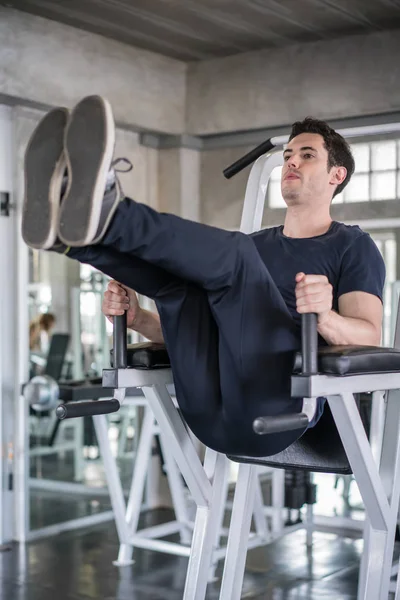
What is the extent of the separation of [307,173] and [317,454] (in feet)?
2.65

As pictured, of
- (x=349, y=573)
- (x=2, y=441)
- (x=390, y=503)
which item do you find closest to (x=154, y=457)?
(x=2, y=441)

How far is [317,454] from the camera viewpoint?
2520 mm

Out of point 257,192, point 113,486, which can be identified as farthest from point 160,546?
point 257,192

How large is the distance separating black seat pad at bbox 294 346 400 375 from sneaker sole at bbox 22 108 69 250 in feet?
2.07

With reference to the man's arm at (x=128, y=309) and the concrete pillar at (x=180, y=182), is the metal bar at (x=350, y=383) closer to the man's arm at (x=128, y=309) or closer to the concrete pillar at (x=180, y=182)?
the man's arm at (x=128, y=309)

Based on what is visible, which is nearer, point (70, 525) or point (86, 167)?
point (86, 167)

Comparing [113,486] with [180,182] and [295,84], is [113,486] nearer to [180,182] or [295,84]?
[180,182]

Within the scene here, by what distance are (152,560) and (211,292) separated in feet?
7.91

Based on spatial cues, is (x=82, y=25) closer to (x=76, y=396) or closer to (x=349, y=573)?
(x=76, y=396)

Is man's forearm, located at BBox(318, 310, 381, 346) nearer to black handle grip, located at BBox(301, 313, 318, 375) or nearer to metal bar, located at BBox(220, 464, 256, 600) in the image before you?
black handle grip, located at BBox(301, 313, 318, 375)

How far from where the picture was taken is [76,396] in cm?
405

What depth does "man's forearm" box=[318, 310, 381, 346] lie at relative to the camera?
2.21 m

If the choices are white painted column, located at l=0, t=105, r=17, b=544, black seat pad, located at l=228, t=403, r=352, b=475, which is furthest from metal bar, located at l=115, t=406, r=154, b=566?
black seat pad, located at l=228, t=403, r=352, b=475

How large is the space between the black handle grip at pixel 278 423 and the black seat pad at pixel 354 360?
0.43 ft
